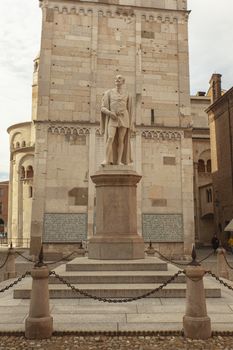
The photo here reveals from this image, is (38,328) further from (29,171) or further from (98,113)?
(29,171)

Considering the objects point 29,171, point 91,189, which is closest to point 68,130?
point 91,189

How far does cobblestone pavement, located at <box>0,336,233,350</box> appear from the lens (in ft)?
16.1

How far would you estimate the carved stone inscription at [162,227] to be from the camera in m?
18.7

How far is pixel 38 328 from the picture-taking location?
5.30 m

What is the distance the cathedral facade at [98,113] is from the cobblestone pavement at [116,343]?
42.8ft

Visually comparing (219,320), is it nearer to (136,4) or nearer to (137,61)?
(137,61)

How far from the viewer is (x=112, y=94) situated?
1092 cm

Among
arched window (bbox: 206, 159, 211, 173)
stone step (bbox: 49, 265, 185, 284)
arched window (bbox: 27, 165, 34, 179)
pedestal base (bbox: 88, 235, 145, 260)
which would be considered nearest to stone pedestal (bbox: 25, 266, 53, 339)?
stone step (bbox: 49, 265, 185, 284)

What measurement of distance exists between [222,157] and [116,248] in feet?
73.8

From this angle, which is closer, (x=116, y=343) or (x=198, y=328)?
(x=116, y=343)

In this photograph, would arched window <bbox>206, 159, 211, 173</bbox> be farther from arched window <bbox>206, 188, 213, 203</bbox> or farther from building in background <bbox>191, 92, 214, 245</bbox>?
arched window <bbox>206, 188, 213, 203</bbox>

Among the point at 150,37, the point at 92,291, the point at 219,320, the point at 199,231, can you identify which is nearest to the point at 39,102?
the point at 150,37

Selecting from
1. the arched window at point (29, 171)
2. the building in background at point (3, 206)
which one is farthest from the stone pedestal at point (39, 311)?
the building in background at point (3, 206)

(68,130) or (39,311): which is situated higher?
(68,130)
